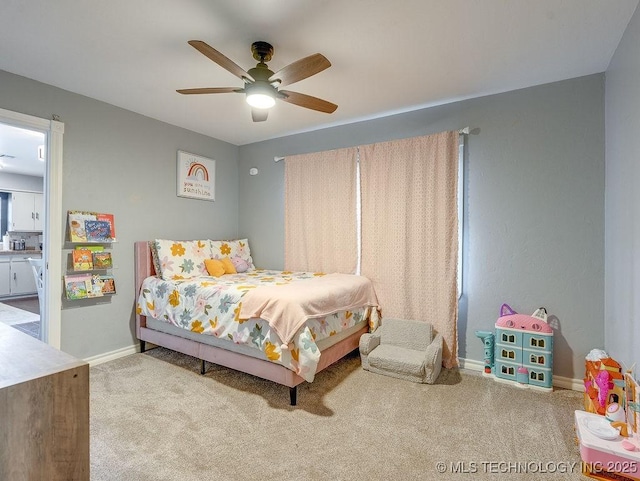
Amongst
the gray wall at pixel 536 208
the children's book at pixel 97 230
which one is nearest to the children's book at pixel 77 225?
the children's book at pixel 97 230

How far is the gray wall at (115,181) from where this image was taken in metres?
2.79

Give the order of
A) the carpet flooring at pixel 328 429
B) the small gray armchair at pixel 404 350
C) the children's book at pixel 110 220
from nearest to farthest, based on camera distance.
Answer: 1. the carpet flooring at pixel 328 429
2. the small gray armchair at pixel 404 350
3. the children's book at pixel 110 220

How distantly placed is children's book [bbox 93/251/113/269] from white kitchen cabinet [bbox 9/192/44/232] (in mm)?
4596

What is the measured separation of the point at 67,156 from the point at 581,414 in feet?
13.7

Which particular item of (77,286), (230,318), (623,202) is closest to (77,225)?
(77,286)

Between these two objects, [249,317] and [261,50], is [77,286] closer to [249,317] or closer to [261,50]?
[249,317]

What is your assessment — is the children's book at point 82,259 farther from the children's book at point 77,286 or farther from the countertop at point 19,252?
the countertop at point 19,252

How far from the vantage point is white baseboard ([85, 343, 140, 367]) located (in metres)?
2.96

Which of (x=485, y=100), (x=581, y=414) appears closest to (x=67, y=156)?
(x=485, y=100)

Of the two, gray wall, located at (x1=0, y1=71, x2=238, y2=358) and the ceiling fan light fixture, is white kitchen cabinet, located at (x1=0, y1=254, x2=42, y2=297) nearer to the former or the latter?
gray wall, located at (x1=0, y1=71, x2=238, y2=358)

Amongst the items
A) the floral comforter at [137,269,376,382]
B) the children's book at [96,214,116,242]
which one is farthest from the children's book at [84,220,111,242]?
the floral comforter at [137,269,376,382]

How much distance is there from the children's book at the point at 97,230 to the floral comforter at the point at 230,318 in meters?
0.57

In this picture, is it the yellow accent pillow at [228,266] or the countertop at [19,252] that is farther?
the countertop at [19,252]

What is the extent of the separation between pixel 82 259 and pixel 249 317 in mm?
1750
